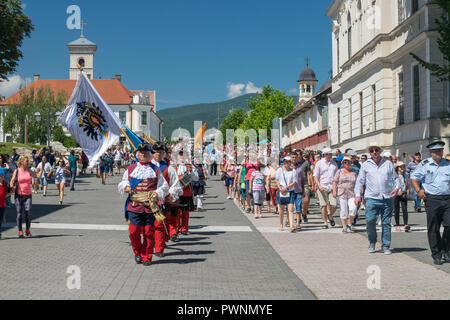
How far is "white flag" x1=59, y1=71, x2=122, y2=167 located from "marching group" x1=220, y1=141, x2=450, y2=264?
157 inches

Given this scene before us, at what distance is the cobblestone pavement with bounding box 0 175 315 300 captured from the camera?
7.04 m

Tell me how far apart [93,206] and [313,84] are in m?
108

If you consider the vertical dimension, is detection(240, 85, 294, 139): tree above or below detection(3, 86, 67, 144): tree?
above

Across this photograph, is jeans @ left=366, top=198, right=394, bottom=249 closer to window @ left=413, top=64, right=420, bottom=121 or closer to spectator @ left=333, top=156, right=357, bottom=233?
spectator @ left=333, top=156, right=357, bottom=233

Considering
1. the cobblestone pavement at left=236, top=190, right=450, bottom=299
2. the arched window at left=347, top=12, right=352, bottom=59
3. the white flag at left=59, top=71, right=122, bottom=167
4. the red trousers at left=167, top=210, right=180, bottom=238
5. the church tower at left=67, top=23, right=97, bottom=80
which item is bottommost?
the cobblestone pavement at left=236, top=190, right=450, bottom=299

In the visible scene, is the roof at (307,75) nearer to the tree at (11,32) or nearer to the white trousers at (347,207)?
the tree at (11,32)

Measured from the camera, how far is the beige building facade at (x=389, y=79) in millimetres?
20781

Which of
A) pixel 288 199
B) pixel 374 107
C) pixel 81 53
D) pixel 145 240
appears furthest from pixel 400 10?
pixel 81 53

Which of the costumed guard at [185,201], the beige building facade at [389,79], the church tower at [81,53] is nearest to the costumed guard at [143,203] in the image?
the costumed guard at [185,201]

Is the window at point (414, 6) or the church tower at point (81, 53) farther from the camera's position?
the church tower at point (81, 53)

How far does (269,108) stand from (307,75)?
1803 inches

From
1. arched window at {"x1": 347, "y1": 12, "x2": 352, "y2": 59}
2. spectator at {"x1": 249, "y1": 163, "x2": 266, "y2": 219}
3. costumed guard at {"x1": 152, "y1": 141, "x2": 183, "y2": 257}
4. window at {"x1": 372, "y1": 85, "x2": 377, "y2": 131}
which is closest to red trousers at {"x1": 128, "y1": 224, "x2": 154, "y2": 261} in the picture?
costumed guard at {"x1": 152, "y1": 141, "x2": 183, "y2": 257}

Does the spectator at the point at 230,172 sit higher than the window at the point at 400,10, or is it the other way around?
the window at the point at 400,10

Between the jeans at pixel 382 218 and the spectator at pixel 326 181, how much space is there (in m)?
3.55
